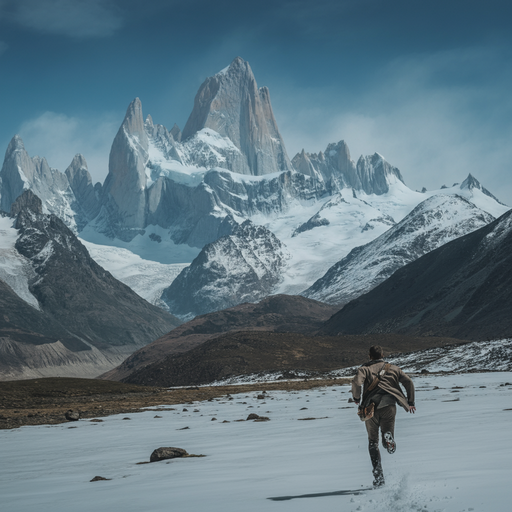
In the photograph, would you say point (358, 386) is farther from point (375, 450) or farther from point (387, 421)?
point (375, 450)

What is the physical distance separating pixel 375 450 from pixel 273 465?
4183 mm

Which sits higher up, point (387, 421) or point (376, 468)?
point (387, 421)

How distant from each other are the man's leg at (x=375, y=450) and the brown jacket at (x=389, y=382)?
0.56 meters

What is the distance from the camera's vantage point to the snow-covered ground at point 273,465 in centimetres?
Answer: 1141

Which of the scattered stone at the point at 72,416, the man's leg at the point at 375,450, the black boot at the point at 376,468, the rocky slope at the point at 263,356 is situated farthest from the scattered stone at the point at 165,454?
the rocky slope at the point at 263,356

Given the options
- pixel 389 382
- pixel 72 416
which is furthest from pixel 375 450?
pixel 72 416

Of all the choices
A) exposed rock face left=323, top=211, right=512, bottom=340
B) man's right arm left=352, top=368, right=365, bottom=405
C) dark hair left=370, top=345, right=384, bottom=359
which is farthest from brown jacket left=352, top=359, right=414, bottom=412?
exposed rock face left=323, top=211, right=512, bottom=340

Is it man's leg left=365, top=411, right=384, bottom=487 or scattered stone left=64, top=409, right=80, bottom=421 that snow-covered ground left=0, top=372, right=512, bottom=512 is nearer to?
man's leg left=365, top=411, right=384, bottom=487

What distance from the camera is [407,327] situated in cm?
17975

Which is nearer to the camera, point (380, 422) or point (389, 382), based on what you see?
point (380, 422)

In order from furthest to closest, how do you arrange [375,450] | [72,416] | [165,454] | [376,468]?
[72,416], [165,454], [375,450], [376,468]

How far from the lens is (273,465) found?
1673 cm

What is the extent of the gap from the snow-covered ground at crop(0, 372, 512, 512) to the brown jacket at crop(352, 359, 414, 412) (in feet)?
4.68

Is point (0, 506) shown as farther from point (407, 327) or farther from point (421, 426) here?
point (407, 327)
